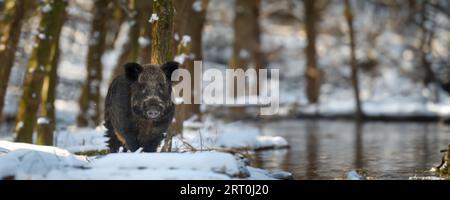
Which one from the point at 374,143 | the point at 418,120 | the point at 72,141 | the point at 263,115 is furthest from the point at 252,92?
the point at 72,141

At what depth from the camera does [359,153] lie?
1792cm

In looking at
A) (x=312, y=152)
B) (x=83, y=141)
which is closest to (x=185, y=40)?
(x=83, y=141)

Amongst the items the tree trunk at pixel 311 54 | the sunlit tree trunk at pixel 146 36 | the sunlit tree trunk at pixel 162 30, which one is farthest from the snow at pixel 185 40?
the tree trunk at pixel 311 54

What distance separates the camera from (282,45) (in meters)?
58.7

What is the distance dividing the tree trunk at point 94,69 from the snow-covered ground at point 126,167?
667 inches

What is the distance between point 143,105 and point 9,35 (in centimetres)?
1061

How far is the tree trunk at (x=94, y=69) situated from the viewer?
26.0 meters

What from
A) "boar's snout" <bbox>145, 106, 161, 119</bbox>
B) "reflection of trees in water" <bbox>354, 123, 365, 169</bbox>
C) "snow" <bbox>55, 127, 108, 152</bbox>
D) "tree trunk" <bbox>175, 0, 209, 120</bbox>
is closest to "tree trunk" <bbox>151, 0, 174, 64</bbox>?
"boar's snout" <bbox>145, 106, 161, 119</bbox>

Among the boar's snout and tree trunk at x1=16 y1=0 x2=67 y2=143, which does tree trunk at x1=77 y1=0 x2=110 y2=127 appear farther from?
the boar's snout

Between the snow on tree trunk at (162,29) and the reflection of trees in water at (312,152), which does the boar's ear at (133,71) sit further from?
the reflection of trees in water at (312,152)

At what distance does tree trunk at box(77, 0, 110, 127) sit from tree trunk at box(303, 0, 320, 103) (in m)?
19.5

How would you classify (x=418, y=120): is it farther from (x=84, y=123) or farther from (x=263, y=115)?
(x=84, y=123)

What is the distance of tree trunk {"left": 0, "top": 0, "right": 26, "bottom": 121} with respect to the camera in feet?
64.5

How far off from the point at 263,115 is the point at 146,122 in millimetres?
26734
